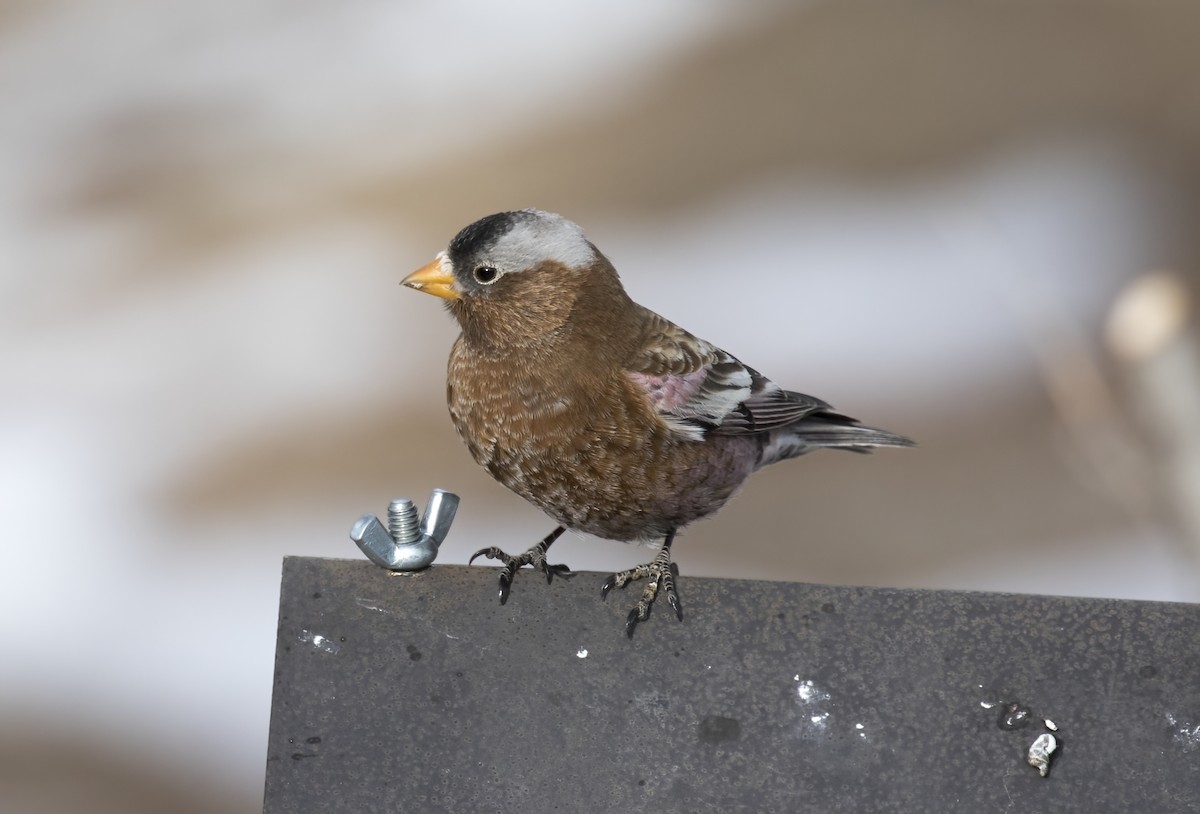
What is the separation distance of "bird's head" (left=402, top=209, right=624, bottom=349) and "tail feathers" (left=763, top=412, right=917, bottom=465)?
638 millimetres

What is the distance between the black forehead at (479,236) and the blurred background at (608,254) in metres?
2.21

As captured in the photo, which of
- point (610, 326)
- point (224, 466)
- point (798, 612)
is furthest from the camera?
point (224, 466)

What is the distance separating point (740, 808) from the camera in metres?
2.12

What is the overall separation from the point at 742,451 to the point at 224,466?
290cm

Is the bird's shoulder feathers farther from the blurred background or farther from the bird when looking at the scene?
the blurred background

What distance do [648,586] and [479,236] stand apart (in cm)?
83

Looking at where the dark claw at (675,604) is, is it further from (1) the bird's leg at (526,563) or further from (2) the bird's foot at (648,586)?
(1) the bird's leg at (526,563)

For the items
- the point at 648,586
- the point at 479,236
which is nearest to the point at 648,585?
the point at 648,586

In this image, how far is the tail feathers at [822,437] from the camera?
310 centimetres

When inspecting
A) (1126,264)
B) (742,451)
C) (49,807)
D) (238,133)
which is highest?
(238,133)

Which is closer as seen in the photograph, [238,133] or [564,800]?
[564,800]

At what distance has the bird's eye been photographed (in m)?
2.71

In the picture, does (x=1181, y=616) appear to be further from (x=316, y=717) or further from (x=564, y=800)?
(x=316, y=717)

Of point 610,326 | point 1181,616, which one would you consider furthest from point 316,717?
point 1181,616
